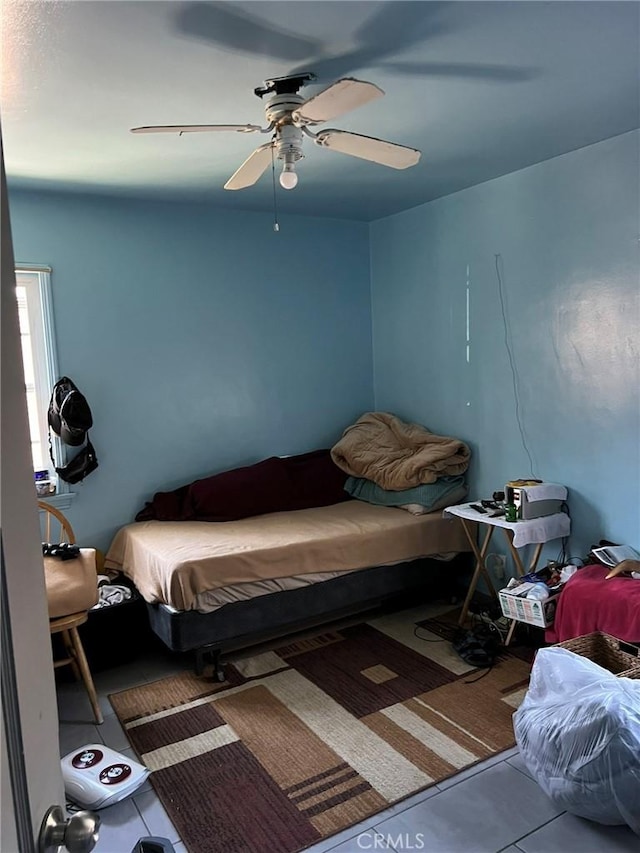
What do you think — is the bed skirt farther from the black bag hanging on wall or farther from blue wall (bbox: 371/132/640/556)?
the black bag hanging on wall

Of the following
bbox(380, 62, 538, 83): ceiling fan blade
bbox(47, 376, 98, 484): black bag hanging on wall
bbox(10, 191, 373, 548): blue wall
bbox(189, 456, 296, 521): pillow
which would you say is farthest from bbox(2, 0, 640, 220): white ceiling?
bbox(189, 456, 296, 521): pillow

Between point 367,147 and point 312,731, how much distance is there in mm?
2331

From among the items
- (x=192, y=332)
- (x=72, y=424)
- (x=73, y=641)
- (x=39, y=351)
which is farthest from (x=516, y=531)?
(x=39, y=351)

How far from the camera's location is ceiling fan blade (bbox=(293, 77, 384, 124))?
5.69ft

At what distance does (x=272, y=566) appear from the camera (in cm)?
312

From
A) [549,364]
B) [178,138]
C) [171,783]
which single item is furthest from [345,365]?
[171,783]

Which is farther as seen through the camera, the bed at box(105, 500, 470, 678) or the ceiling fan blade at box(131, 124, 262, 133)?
the bed at box(105, 500, 470, 678)

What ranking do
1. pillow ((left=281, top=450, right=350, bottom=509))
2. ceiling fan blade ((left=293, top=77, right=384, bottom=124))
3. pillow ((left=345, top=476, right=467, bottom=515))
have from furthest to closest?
pillow ((left=281, top=450, right=350, bottom=509))
pillow ((left=345, top=476, right=467, bottom=515))
ceiling fan blade ((left=293, top=77, right=384, bottom=124))

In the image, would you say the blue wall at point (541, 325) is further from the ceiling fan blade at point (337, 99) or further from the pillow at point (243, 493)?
the ceiling fan blade at point (337, 99)

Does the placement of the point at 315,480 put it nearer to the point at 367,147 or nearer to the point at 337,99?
Answer: the point at 367,147

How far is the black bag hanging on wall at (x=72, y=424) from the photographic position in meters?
3.36

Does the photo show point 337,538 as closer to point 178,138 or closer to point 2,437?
point 178,138

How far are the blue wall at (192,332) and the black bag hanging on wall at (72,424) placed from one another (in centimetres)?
12

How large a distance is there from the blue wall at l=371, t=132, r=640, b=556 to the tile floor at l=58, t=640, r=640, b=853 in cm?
138
